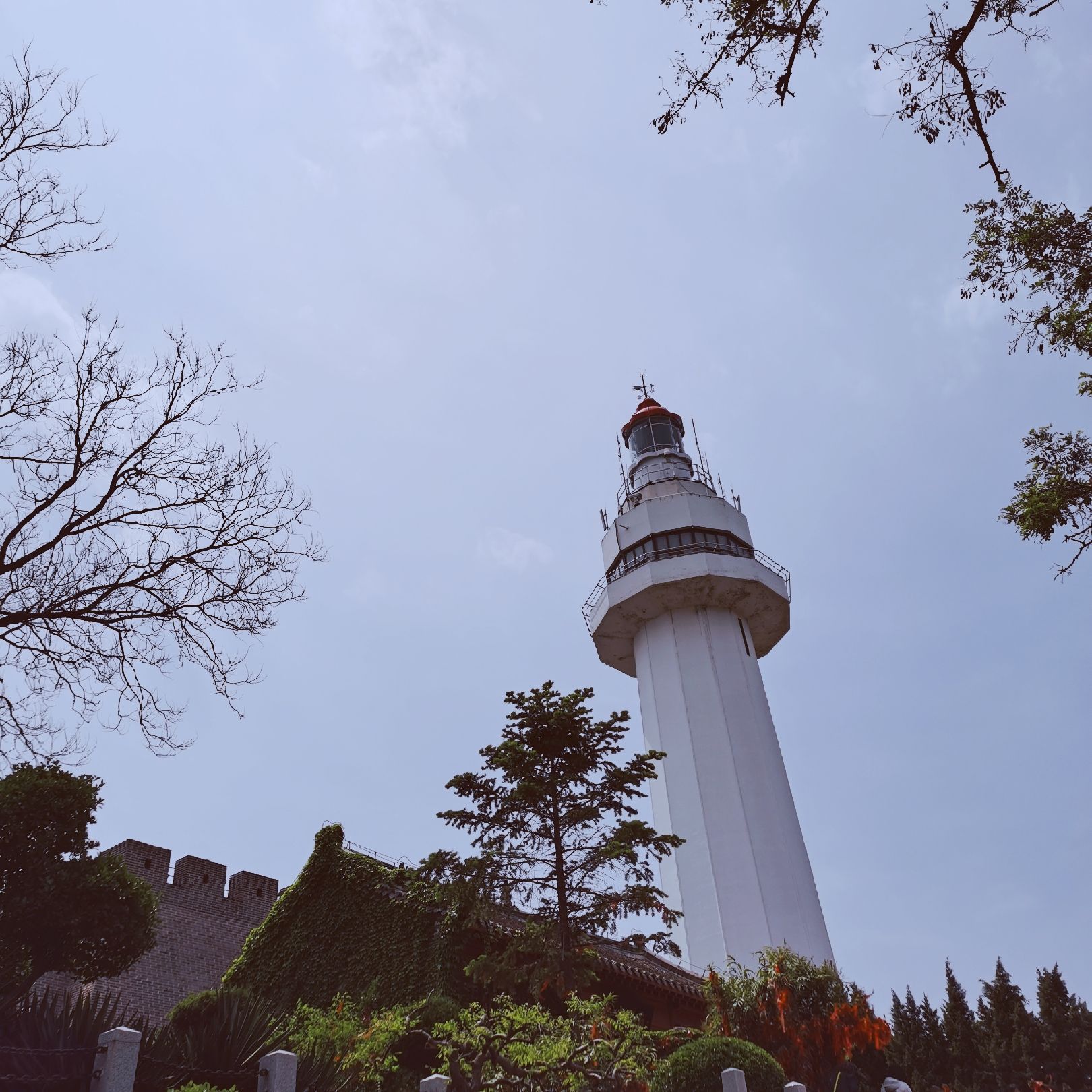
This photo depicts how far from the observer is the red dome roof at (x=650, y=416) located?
39719 millimetres

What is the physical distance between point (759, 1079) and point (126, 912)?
9347 mm

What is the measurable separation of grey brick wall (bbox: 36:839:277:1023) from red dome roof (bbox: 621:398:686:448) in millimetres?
24353

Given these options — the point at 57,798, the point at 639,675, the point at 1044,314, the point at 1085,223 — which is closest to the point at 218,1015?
the point at 57,798

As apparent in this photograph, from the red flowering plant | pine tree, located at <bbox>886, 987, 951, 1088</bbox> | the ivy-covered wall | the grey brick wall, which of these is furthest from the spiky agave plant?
pine tree, located at <bbox>886, 987, 951, 1088</bbox>

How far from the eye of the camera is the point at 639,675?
31984 millimetres

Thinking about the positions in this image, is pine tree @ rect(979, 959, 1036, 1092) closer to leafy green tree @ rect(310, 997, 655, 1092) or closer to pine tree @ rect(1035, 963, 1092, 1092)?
pine tree @ rect(1035, 963, 1092, 1092)

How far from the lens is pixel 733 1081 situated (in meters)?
10.7

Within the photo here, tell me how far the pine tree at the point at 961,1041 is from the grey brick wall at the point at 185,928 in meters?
23.9

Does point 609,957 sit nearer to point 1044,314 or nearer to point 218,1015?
point 218,1015

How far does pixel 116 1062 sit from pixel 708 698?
23.5m

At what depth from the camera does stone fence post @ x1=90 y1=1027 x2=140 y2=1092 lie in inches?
294

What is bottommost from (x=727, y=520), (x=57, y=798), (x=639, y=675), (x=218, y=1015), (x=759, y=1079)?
(x=759, y=1079)

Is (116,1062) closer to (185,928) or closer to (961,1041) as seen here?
(185,928)

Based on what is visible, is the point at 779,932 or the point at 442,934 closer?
the point at 442,934
